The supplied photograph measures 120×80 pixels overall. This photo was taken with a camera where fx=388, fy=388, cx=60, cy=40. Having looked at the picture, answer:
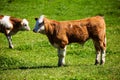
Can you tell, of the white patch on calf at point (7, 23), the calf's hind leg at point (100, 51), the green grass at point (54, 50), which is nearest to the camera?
the green grass at point (54, 50)

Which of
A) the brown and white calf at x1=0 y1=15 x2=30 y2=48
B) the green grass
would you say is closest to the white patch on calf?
the brown and white calf at x1=0 y1=15 x2=30 y2=48

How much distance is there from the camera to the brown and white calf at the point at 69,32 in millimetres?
18141

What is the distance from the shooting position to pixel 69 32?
18312mm

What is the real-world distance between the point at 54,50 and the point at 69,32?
5.64 m

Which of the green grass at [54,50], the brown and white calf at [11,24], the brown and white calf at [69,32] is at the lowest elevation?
the green grass at [54,50]

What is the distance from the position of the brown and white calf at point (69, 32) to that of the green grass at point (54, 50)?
3.29 feet

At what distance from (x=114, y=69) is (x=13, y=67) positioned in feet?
17.4

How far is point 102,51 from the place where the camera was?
61.2ft

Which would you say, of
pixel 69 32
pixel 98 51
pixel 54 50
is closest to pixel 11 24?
pixel 54 50

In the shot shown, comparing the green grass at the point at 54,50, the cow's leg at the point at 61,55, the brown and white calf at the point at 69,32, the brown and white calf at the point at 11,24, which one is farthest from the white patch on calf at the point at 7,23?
the cow's leg at the point at 61,55

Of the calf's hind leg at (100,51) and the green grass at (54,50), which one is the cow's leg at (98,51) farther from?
the green grass at (54,50)

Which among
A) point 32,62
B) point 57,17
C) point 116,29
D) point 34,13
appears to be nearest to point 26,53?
point 32,62

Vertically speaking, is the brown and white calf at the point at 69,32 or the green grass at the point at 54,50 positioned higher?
the brown and white calf at the point at 69,32

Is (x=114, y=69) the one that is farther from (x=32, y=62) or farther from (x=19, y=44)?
(x=19, y=44)
